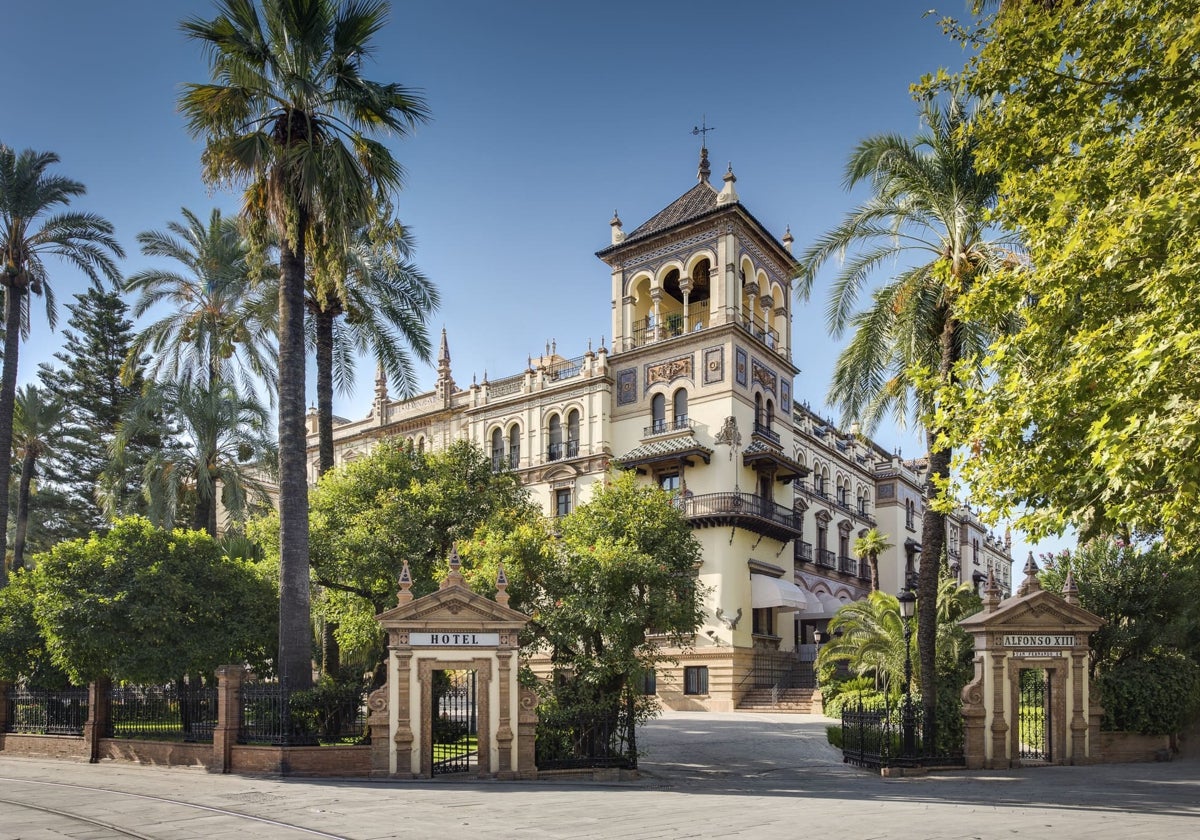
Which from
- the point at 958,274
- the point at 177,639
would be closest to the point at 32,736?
the point at 177,639

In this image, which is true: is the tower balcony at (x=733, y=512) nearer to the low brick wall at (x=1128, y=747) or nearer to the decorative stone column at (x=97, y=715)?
the low brick wall at (x=1128, y=747)

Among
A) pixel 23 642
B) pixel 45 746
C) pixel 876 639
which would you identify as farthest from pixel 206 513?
pixel 876 639

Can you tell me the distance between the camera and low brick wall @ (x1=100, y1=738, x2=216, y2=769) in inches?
740

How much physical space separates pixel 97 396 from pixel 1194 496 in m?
48.8

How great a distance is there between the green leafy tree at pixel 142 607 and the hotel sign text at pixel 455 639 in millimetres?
5974

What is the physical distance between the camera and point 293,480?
19.7m

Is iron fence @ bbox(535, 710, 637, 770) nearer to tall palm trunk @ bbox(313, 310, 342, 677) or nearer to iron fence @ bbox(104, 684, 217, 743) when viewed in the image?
iron fence @ bbox(104, 684, 217, 743)

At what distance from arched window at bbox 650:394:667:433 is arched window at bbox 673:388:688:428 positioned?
0.48 meters

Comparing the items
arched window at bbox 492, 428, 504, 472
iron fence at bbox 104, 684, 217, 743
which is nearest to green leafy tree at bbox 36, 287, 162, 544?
arched window at bbox 492, 428, 504, 472

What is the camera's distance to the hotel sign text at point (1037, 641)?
63.5 feet

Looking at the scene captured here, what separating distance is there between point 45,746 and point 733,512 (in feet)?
78.7

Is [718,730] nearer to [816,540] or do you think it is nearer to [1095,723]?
[1095,723]

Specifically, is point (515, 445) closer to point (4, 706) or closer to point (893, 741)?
point (4, 706)

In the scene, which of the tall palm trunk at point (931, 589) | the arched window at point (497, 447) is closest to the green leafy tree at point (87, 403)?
the arched window at point (497, 447)
